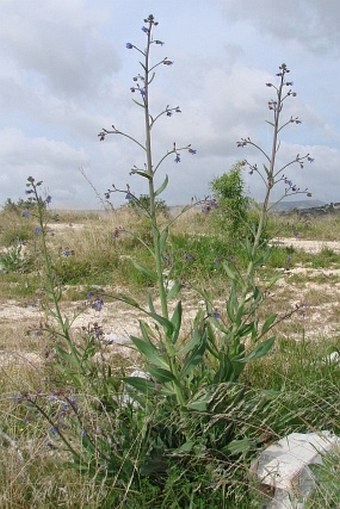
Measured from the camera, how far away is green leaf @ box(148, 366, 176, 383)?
2283mm

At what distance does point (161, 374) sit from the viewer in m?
2.30

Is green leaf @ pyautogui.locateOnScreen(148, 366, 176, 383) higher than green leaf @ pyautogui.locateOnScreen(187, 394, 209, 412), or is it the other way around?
green leaf @ pyautogui.locateOnScreen(148, 366, 176, 383)

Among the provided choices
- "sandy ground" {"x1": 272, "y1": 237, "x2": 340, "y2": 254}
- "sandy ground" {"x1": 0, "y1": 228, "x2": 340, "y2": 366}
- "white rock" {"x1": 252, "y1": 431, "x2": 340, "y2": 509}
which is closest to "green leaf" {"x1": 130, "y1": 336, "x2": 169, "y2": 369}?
"white rock" {"x1": 252, "y1": 431, "x2": 340, "y2": 509}

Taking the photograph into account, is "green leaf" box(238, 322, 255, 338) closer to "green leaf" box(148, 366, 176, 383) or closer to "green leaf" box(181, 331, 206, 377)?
"green leaf" box(181, 331, 206, 377)

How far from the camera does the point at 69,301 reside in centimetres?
664

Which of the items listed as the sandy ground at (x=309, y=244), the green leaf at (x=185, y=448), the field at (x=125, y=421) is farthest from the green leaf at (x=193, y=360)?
the sandy ground at (x=309, y=244)

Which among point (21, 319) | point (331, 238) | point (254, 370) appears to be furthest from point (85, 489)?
point (331, 238)

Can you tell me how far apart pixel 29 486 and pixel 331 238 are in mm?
10016

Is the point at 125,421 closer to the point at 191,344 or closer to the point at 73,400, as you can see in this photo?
the point at 73,400

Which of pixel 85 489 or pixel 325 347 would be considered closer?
pixel 85 489

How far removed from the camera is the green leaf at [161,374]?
2.28m

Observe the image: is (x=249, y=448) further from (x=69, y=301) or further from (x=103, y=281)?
(x=103, y=281)

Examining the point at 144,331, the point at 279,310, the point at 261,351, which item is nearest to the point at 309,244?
the point at 279,310

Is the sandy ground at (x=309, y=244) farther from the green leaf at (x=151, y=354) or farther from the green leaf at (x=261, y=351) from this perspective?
the green leaf at (x=151, y=354)
